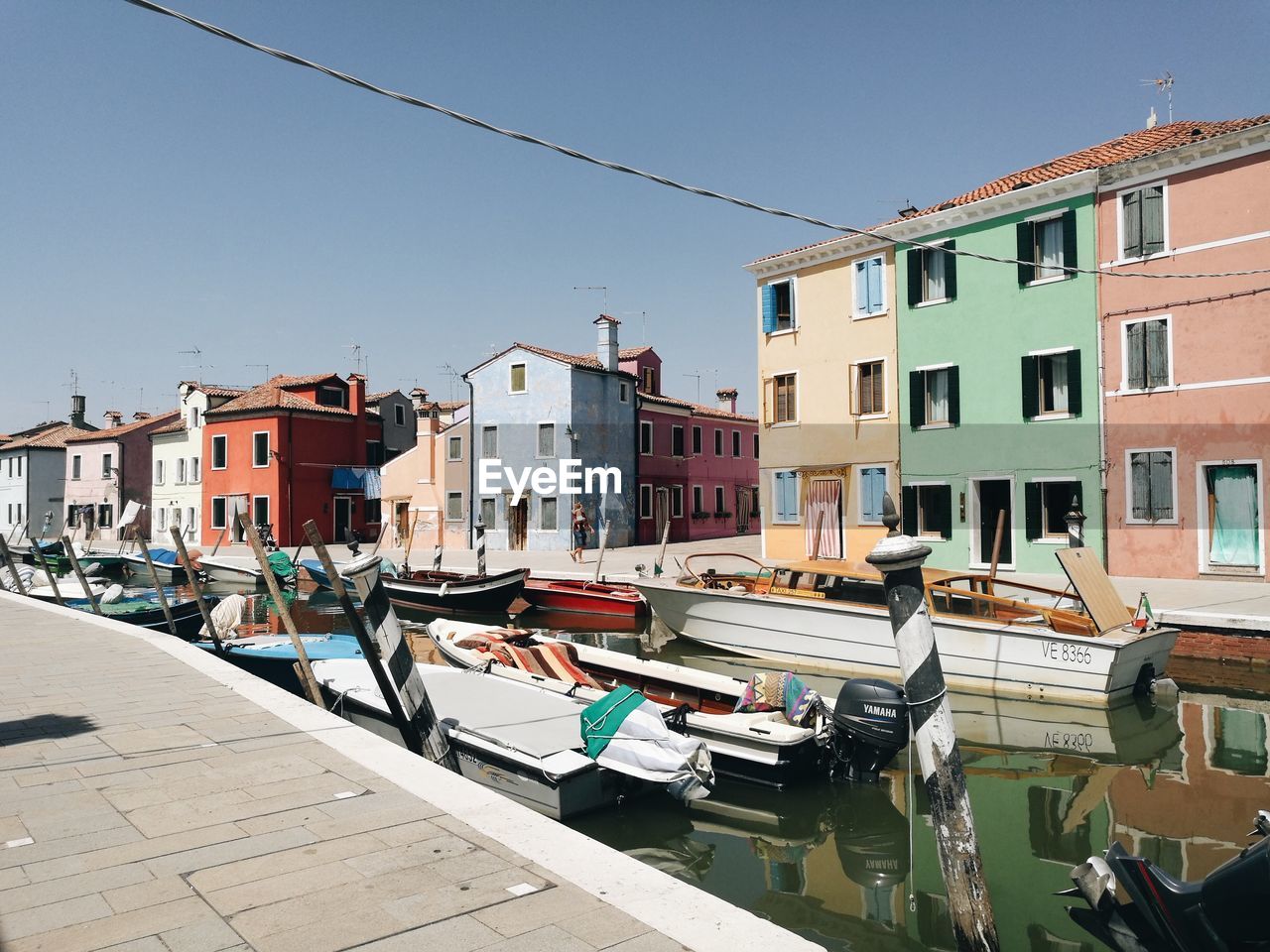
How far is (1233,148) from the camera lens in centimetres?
1770

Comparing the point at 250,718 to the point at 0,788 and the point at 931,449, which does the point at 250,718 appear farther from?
the point at 931,449

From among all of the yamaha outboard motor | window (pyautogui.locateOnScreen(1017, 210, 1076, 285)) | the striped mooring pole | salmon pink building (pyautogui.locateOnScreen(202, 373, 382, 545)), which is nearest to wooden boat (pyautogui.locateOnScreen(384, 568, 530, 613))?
the yamaha outboard motor

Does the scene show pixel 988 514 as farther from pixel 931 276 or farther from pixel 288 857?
pixel 288 857

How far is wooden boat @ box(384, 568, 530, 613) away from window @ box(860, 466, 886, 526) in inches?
352

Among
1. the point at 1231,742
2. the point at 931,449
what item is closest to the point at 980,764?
the point at 1231,742

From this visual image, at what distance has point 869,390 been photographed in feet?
78.9

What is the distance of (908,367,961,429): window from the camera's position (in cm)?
2236

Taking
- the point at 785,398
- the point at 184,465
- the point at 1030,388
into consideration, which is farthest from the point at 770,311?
the point at 184,465

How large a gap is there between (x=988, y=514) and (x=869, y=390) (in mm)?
4514

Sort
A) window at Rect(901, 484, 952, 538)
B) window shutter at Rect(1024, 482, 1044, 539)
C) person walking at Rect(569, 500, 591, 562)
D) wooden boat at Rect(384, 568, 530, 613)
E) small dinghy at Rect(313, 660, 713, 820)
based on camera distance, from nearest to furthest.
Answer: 1. small dinghy at Rect(313, 660, 713, 820)
2. window shutter at Rect(1024, 482, 1044, 539)
3. wooden boat at Rect(384, 568, 530, 613)
4. window at Rect(901, 484, 952, 538)
5. person walking at Rect(569, 500, 591, 562)

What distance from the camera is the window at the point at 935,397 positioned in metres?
22.4

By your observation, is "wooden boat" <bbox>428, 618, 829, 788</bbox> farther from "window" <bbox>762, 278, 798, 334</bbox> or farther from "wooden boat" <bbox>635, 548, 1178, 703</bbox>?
"window" <bbox>762, 278, 798, 334</bbox>

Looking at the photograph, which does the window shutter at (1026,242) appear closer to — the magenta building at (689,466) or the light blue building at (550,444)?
the light blue building at (550,444)

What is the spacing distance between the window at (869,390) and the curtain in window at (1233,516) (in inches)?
305
